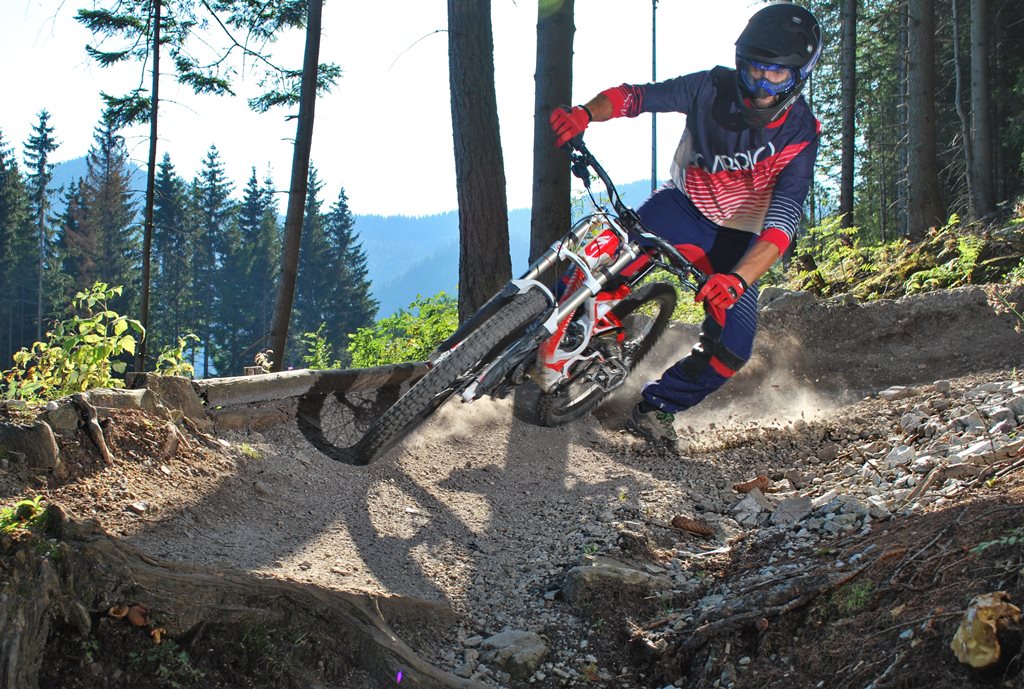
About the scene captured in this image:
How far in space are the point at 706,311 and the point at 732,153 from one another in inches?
50.0

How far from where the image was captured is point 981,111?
18.4 m

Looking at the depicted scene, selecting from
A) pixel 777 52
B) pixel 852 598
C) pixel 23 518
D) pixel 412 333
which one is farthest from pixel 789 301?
pixel 23 518

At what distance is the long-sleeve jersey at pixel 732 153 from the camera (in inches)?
235

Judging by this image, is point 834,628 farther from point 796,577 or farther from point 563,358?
point 563,358

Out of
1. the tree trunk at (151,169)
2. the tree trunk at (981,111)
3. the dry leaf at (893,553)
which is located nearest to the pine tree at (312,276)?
the tree trunk at (151,169)

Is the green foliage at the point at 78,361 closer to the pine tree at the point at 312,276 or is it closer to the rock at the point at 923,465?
the rock at the point at 923,465

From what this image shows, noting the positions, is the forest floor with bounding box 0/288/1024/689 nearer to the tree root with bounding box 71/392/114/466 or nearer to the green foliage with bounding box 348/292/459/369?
the tree root with bounding box 71/392/114/466

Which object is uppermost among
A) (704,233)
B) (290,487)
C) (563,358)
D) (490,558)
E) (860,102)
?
(860,102)

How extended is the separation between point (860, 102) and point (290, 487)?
33.3m

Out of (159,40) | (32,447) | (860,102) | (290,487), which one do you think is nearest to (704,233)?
(290,487)

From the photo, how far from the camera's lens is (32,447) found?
13.6 ft

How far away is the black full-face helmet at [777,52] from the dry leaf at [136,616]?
4.58 m

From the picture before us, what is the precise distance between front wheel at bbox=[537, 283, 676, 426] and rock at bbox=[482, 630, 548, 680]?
2810mm

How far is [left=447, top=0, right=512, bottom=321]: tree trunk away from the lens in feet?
26.3
